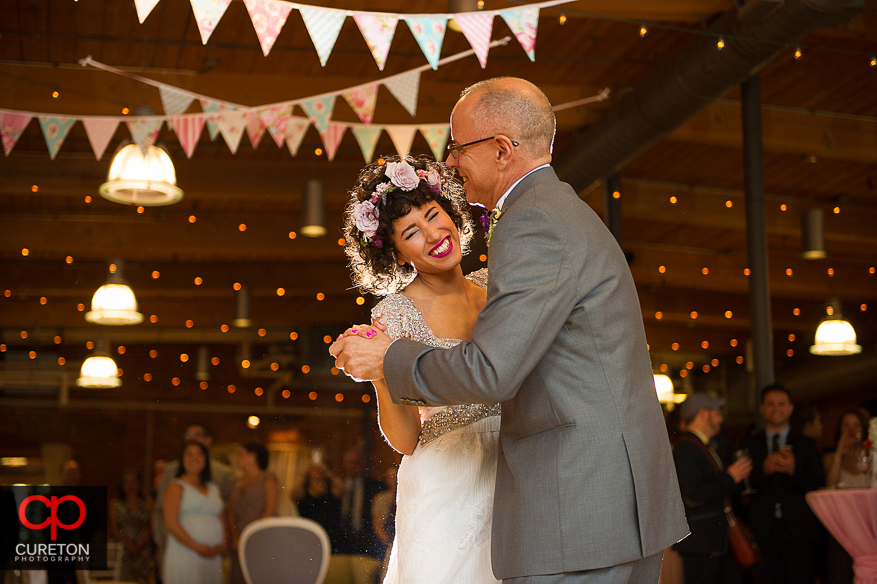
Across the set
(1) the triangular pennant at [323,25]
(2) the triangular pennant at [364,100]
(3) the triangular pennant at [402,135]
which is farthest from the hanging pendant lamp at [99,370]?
(1) the triangular pennant at [323,25]

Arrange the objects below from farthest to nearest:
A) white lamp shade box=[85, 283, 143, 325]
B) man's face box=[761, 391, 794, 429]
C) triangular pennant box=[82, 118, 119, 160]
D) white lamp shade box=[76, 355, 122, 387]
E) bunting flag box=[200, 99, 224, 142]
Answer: white lamp shade box=[76, 355, 122, 387] → white lamp shade box=[85, 283, 143, 325] → bunting flag box=[200, 99, 224, 142] → triangular pennant box=[82, 118, 119, 160] → man's face box=[761, 391, 794, 429]

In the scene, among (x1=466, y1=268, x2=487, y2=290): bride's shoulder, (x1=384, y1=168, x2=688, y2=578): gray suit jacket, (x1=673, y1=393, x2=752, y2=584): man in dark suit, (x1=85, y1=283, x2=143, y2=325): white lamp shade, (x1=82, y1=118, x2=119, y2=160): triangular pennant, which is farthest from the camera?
(x1=85, y1=283, x2=143, y2=325): white lamp shade

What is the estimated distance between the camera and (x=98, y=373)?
698cm

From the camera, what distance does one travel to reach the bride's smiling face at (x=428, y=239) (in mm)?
2152

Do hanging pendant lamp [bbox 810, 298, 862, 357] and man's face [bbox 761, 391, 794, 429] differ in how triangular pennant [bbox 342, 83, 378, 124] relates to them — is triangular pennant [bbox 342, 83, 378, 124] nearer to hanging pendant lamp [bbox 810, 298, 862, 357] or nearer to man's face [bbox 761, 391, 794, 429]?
man's face [bbox 761, 391, 794, 429]

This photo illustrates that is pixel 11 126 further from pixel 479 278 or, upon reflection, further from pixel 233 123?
pixel 479 278

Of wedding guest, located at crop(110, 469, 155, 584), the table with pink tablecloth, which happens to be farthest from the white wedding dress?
wedding guest, located at crop(110, 469, 155, 584)

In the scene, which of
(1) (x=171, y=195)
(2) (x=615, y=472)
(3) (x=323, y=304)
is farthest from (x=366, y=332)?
(3) (x=323, y=304)

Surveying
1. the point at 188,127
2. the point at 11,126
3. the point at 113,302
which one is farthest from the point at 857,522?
the point at 113,302

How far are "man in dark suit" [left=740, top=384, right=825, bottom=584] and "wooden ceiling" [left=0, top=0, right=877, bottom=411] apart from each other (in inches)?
46.0

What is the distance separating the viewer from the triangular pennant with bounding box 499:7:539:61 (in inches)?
146

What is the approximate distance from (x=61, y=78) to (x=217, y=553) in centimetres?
318

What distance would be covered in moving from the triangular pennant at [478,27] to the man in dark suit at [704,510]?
214cm

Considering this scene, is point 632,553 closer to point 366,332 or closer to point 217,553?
point 366,332
